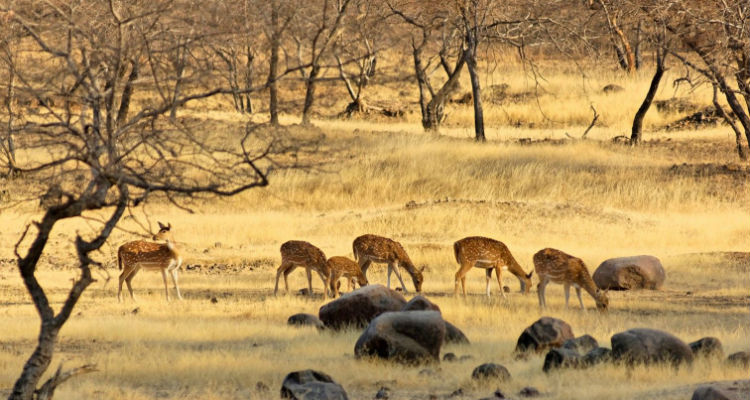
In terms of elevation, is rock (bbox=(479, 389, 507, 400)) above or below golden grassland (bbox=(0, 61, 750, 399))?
below

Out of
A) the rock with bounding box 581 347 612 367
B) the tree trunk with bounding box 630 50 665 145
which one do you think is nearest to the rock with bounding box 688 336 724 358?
the rock with bounding box 581 347 612 367

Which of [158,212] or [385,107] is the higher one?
[385,107]

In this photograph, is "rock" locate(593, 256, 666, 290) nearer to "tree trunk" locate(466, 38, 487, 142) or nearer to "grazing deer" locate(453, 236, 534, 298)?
"grazing deer" locate(453, 236, 534, 298)

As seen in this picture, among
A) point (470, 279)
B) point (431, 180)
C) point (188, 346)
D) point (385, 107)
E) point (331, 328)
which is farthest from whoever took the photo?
point (385, 107)

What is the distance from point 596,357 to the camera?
12.2m

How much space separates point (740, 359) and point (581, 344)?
1841mm

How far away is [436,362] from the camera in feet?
42.1

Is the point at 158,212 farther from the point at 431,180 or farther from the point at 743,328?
the point at 743,328

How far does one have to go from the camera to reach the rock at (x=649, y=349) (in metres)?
12.1

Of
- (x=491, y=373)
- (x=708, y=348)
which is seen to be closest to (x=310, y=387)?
(x=491, y=373)

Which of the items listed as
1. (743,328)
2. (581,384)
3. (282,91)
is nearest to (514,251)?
(743,328)

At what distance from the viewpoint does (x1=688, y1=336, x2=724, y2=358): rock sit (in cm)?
1256

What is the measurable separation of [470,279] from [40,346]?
548 inches

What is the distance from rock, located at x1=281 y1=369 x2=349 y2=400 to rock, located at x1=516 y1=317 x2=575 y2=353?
3.54 m
